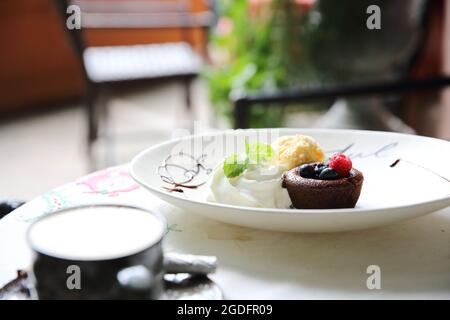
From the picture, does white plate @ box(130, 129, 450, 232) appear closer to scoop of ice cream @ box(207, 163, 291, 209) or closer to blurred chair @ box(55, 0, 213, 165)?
scoop of ice cream @ box(207, 163, 291, 209)

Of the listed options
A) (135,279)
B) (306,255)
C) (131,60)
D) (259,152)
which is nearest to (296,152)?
(259,152)

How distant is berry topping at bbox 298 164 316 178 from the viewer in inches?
27.3

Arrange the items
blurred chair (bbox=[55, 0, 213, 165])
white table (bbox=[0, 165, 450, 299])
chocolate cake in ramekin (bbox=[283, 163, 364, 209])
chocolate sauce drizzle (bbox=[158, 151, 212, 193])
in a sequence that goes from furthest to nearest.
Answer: blurred chair (bbox=[55, 0, 213, 165]) → chocolate sauce drizzle (bbox=[158, 151, 212, 193]) → chocolate cake in ramekin (bbox=[283, 163, 364, 209]) → white table (bbox=[0, 165, 450, 299])

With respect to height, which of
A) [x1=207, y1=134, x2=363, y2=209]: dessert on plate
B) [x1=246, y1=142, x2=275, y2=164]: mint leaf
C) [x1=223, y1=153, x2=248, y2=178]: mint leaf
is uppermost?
[x1=246, y1=142, x2=275, y2=164]: mint leaf

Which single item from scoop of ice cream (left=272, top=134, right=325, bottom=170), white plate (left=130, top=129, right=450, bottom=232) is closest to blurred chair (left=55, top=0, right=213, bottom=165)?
white plate (left=130, top=129, right=450, bottom=232)

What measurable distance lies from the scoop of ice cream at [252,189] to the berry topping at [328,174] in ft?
0.15

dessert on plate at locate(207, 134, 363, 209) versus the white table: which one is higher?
dessert on plate at locate(207, 134, 363, 209)

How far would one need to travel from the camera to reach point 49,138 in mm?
3344

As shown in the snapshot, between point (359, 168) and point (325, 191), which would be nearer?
point (325, 191)

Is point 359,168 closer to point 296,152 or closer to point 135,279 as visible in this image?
point 296,152

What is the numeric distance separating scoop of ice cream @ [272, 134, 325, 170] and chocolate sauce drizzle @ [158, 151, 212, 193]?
0.39 feet

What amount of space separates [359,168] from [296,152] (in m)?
0.14

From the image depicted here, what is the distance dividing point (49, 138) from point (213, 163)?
8.72ft

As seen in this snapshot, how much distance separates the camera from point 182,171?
83cm
